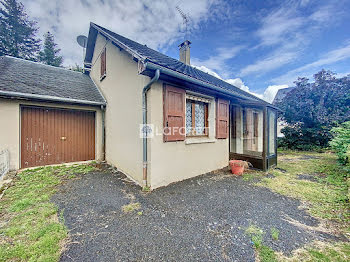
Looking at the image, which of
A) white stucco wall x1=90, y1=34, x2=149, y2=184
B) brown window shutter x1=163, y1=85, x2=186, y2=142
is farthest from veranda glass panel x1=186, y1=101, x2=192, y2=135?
white stucco wall x1=90, y1=34, x2=149, y2=184

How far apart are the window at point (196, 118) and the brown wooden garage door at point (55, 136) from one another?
458 cm

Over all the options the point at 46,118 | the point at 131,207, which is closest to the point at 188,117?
the point at 131,207

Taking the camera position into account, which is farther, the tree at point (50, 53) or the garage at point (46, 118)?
the tree at point (50, 53)

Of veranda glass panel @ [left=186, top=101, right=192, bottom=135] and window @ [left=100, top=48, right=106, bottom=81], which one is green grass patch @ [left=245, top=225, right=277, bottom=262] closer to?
veranda glass panel @ [left=186, top=101, right=192, bottom=135]

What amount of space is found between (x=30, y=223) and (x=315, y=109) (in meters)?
15.0

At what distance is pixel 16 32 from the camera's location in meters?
19.0

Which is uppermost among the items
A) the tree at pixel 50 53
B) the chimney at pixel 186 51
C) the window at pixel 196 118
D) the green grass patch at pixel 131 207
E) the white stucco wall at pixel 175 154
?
the tree at pixel 50 53

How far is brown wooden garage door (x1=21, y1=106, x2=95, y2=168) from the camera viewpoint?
5254mm

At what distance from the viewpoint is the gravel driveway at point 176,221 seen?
6.17 feet

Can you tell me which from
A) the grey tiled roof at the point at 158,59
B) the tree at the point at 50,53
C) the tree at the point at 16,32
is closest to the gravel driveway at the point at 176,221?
the grey tiled roof at the point at 158,59

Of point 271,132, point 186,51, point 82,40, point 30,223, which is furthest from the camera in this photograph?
point 186,51

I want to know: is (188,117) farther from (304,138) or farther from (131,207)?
(304,138)

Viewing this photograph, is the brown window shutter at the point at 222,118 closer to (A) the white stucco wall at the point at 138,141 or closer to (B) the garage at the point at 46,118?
(A) the white stucco wall at the point at 138,141

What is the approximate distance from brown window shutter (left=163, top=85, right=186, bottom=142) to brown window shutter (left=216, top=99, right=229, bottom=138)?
1.73 meters
